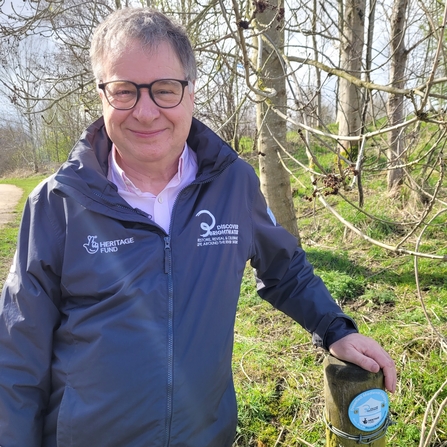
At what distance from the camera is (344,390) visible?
1338 millimetres

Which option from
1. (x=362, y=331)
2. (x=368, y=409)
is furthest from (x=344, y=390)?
(x=362, y=331)

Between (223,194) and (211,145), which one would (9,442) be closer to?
(223,194)

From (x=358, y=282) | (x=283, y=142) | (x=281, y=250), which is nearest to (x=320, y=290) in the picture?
(x=281, y=250)

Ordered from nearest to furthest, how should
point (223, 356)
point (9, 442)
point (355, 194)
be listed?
point (9, 442), point (223, 356), point (355, 194)

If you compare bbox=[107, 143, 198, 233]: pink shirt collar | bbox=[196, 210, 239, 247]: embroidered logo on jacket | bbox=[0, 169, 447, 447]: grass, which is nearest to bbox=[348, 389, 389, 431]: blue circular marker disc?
bbox=[0, 169, 447, 447]: grass

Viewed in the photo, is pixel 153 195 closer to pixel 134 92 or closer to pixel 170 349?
pixel 134 92

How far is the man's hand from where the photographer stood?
1.37m

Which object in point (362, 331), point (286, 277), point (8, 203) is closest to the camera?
point (286, 277)

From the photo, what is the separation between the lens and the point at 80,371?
139cm

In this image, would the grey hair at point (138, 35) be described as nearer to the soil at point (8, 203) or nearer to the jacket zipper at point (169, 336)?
the jacket zipper at point (169, 336)

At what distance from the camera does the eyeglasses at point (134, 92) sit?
150 cm

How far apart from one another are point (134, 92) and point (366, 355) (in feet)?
4.10

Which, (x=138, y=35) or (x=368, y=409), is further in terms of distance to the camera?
(x=138, y=35)

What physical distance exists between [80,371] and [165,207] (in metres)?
0.66
